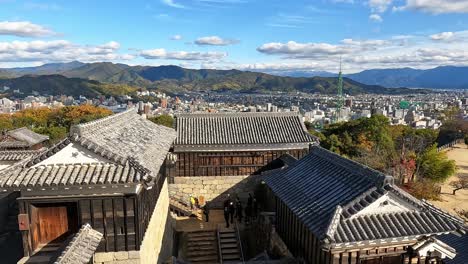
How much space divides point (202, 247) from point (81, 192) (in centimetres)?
1048

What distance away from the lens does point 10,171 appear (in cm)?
909

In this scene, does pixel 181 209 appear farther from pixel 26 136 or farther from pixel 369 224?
pixel 26 136

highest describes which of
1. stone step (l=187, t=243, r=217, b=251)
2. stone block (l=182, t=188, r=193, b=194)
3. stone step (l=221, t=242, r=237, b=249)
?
stone block (l=182, t=188, r=193, b=194)

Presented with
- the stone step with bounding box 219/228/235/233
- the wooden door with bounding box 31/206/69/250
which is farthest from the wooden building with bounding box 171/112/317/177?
the wooden door with bounding box 31/206/69/250

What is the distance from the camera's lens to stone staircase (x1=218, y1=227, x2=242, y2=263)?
57.1 ft

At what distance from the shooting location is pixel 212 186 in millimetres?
22984

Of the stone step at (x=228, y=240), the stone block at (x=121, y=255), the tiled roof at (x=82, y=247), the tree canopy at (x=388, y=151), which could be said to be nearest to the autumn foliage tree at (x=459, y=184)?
the tree canopy at (x=388, y=151)

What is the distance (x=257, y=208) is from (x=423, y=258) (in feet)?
38.1

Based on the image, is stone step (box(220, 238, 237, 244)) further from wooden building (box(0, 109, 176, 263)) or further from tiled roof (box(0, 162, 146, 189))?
tiled roof (box(0, 162, 146, 189))

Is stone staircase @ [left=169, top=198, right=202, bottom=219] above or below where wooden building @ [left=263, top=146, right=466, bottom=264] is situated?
below

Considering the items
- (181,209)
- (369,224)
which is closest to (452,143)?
(181,209)

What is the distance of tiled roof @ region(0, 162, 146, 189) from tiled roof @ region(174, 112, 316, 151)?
12.8 meters

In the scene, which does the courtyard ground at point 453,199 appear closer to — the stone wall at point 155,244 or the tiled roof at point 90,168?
the stone wall at point 155,244

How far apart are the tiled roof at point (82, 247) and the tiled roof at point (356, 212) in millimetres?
6063
